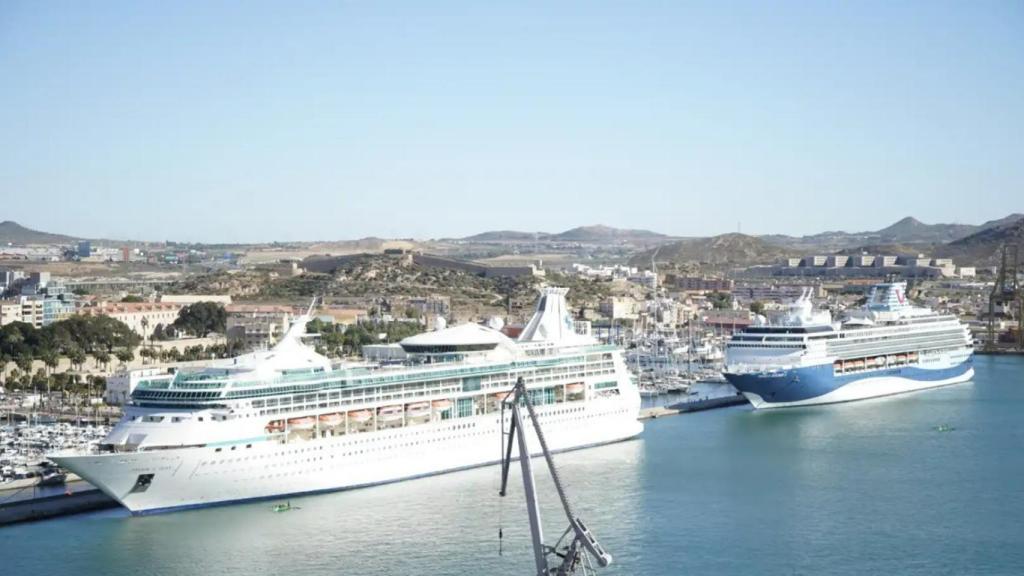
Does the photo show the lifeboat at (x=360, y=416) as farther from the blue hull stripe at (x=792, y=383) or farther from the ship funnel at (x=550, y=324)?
the blue hull stripe at (x=792, y=383)

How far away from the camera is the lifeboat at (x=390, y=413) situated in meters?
23.7

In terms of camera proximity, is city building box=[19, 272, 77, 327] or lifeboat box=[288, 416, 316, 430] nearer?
lifeboat box=[288, 416, 316, 430]

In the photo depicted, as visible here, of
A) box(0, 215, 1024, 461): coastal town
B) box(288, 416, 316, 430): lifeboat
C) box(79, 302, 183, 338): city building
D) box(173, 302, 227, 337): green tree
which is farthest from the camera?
box(173, 302, 227, 337): green tree

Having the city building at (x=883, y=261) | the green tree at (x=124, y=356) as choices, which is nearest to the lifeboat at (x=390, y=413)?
the green tree at (x=124, y=356)

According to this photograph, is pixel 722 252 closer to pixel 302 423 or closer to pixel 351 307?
pixel 351 307

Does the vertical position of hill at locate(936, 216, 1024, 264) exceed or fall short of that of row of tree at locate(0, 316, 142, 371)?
it exceeds it

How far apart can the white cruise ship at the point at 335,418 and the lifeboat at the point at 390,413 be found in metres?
0.02

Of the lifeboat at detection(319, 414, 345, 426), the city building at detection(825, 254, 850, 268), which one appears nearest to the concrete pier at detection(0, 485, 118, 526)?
the lifeboat at detection(319, 414, 345, 426)

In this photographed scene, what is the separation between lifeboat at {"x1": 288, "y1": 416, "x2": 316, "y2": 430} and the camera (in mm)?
22328

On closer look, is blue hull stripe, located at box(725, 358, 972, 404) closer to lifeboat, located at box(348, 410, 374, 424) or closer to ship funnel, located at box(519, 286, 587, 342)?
ship funnel, located at box(519, 286, 587, 342)

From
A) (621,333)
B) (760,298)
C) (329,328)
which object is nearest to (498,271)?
(760,298)

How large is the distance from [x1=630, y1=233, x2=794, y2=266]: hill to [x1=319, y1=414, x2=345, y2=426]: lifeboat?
112 meters

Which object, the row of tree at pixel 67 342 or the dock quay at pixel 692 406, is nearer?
the dock quay at pixel 692 406

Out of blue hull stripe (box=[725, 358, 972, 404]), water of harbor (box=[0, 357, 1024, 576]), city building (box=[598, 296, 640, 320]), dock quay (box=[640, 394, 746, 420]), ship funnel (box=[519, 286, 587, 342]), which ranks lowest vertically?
water of harbor (box=[0, 357, 1024, 576])
